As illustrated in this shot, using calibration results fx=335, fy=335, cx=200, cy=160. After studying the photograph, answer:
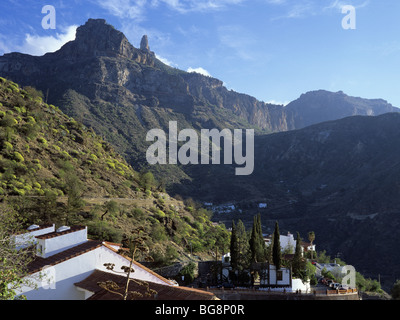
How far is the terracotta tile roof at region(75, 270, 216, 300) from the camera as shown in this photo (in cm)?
988

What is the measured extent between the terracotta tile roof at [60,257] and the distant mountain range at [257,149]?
5740cm

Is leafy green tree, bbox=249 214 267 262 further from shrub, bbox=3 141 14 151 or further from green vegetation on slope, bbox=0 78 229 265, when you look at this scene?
shrub, bbox=3 141 14 151

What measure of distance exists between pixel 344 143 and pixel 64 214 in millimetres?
114129

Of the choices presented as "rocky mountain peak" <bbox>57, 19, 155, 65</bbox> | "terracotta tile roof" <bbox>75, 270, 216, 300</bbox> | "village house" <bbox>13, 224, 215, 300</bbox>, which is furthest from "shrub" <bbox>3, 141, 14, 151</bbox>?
"rocky mountain peak" <bbox>57, 19, 155, 65</bbox>

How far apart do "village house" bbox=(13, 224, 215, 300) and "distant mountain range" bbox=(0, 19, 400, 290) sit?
5679 centimetres

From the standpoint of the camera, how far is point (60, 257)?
1184cm

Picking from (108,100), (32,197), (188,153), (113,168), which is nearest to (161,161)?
(188,153)

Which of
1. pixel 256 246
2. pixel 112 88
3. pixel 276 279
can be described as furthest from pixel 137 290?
pixel 112 88

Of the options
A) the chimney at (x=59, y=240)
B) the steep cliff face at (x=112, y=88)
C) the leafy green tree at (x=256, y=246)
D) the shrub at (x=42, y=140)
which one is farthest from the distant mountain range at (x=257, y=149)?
the chimney at (x=59, y=240)

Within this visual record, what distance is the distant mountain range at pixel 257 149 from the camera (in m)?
72.5

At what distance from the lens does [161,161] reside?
90500 millimetres

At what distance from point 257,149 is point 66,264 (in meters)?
127
